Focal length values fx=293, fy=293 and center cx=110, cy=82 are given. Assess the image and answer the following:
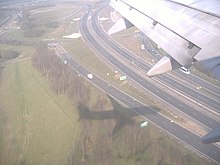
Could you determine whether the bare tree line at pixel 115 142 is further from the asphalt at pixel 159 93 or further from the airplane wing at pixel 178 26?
the airplane wing at pixel 178 26

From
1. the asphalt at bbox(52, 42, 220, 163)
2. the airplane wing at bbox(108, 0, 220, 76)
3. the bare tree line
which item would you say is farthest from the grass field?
the airplane wing at bbox(108, 0, 220, 76)

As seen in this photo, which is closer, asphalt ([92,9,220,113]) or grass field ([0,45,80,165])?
grass field ([0,45,80,165])

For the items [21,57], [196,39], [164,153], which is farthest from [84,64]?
[196,39]

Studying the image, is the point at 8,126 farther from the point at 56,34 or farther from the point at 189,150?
the point at 56,34

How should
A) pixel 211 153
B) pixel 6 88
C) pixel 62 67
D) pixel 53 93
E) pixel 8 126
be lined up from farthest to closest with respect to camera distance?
pixel 62 67 < pixel 6 88 < pixel 53 93 < pixel 8 126 < pixel 211 153

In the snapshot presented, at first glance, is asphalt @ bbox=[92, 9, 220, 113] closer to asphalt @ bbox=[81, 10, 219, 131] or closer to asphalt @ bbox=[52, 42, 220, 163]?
asphalt @ bbox=[81, 10, 219, 131]

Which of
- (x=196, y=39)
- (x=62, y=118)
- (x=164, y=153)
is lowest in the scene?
(x=62, y=118)

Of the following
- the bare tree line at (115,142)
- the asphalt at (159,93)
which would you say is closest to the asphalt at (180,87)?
the asphalt at (159,93)
